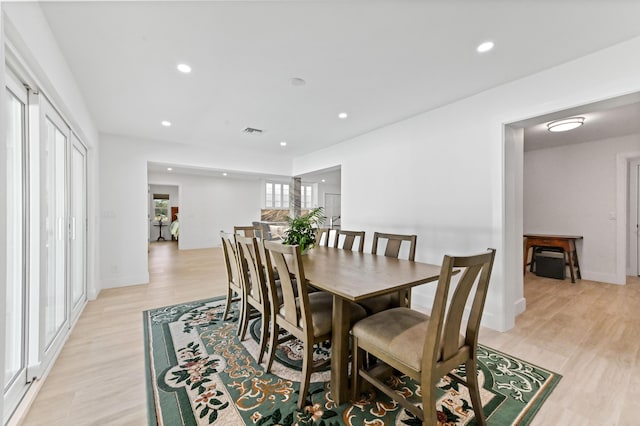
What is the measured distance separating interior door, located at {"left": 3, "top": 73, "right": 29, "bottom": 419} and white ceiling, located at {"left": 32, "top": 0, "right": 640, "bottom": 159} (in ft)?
2.11

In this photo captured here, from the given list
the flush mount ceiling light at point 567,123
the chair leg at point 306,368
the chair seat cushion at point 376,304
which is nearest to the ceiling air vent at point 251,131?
the chair seat cushion at point 376,304

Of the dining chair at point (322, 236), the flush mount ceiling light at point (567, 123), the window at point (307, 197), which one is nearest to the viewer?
the flush mount ceiling light at point (567, 123)

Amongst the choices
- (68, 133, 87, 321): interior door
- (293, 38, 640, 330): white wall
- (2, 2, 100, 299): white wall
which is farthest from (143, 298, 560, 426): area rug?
(2, 2, 100, 299): white wall

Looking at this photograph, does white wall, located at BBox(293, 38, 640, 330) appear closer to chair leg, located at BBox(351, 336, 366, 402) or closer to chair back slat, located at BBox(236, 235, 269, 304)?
chair leg, located at BBox(351, 336, 366, 402)

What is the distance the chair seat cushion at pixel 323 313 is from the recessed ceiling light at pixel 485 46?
2.18 meters

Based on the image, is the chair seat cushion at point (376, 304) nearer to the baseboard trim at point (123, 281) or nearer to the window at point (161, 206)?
the baseboard trim at point (123, 281)

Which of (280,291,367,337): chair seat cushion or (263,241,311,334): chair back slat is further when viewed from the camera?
(280,291,367,337): chair seat cushion

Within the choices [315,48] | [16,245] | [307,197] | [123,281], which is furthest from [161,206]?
[315,48]

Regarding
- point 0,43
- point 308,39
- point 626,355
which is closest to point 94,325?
point 0,43

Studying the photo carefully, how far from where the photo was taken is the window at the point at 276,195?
8.95 meters

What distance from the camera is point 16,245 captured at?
1699 mm

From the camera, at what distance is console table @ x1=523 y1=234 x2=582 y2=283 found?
4547 millimetres

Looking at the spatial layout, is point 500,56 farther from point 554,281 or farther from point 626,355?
point 554,281

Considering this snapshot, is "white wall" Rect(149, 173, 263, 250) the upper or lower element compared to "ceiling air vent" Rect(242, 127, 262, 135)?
lower
